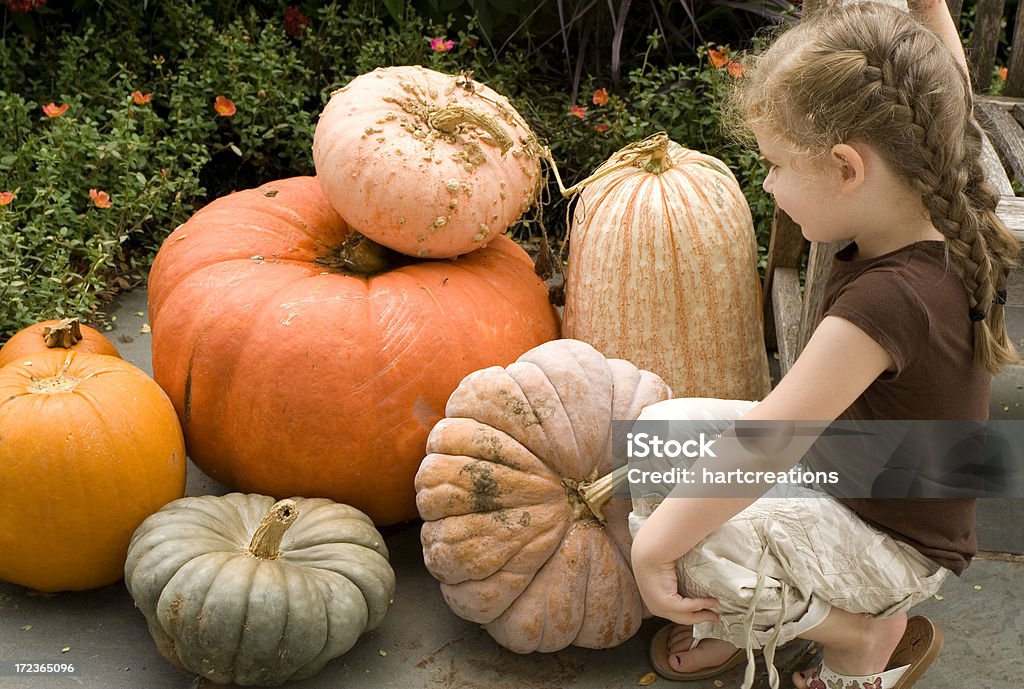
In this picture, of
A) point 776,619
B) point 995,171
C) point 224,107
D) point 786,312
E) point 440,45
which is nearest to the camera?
point 776,619

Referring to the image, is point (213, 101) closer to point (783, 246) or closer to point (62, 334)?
point (62, 334)

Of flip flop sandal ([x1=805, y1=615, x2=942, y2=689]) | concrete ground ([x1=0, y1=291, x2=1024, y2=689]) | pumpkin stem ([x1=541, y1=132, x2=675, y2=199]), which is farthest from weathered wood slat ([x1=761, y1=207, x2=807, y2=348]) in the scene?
flip flop sandal ([x1=805, y1=615, x2=942, y2=689])

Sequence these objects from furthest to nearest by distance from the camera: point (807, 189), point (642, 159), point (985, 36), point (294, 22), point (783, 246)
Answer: point (294, 22)
point (985, 36)
point (783, 246)
point (642, 159)
point (807, 189)

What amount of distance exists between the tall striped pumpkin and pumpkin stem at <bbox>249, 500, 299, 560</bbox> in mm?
939

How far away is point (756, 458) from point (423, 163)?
1101 millimetres

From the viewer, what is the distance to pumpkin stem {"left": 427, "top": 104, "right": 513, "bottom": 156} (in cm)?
249

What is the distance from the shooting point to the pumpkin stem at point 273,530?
2045 millimetres

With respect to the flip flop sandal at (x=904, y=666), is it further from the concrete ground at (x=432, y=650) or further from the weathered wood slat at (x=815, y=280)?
the weathered wood slat at (x=815, y=280)

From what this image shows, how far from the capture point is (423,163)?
95.7 inches

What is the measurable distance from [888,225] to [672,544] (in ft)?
2.10

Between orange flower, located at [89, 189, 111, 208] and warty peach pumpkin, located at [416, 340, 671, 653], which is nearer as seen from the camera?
warty peach pumpkin, located at [416, 340, 671, 653]

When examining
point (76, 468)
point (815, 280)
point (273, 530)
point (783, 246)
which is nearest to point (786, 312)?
point (783, 246)

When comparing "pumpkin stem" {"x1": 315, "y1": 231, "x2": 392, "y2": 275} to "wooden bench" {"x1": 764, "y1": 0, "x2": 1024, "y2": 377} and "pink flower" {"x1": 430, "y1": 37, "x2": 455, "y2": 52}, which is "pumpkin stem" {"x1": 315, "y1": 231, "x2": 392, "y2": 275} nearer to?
"wooden bench" {"x1": 764, "y1": 0, "x2": 1024, "y2": 377}

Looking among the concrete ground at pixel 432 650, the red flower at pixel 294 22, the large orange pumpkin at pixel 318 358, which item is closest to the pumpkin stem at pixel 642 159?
the large orange pumpkin at pixel 318 358
